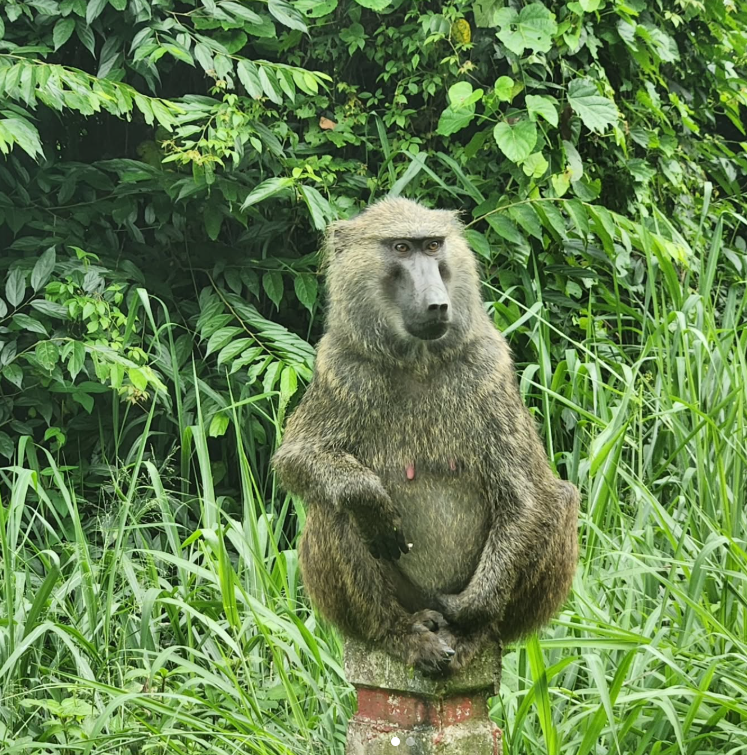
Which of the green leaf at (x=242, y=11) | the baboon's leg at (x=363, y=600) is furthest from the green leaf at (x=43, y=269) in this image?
the baboon's leg at (x=363, y=600)

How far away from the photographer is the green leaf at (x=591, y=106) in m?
Answer: 4.45

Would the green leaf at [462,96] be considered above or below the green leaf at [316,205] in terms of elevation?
above

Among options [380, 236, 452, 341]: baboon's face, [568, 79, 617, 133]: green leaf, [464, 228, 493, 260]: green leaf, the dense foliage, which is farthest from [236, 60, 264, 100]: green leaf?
[380, 236, 452, 341]: baboon's face

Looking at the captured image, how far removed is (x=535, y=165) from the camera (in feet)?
14.6

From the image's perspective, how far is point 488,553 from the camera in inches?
106

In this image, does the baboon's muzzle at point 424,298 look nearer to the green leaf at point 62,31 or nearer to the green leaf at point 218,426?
the green leaf at point 218,426

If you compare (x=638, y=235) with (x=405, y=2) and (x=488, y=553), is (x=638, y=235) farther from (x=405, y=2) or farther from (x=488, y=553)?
(x=488, y=553)

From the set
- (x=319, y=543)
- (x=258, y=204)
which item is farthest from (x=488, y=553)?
(x=258, y=204)

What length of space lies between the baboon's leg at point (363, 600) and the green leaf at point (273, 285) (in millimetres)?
1864

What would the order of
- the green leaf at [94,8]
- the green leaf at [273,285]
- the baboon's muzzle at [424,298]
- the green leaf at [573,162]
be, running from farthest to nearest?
the green leaf at [573,162]
the green leaf at [273,285]
the green leaf at [94,8]
the baboon's muzzle at [424,298]

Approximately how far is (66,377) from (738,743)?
108 inches

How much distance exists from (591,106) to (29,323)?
2.29 meters

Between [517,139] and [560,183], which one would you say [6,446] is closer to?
[517,139]

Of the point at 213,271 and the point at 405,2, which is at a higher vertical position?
the point at 405,2
